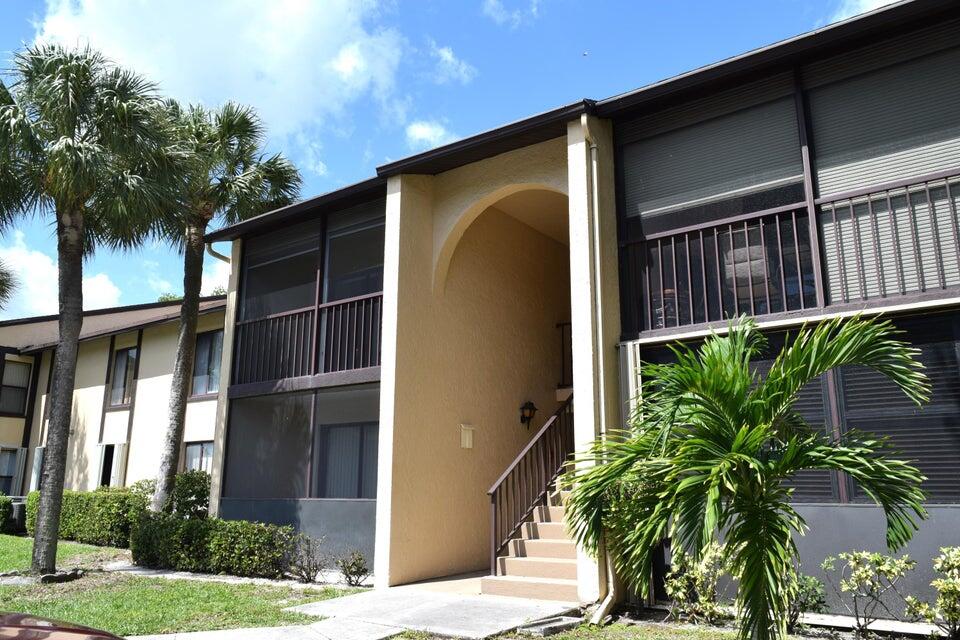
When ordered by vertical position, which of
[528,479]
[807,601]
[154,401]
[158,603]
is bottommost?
[158,603]

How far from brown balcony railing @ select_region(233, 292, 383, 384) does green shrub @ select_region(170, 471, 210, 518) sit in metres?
2.87

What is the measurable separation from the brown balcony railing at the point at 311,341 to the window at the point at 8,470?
14233 mm

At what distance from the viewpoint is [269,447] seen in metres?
12.9

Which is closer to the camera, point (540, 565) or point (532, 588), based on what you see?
point (532, 588)

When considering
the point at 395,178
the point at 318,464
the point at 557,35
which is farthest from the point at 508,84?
the point at 318,464

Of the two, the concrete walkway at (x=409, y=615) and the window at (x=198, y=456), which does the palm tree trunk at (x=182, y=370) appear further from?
the concrete walkway at (x=409, y=615)

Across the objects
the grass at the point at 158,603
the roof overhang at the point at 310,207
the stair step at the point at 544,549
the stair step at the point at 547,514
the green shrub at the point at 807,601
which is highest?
the roof overhang at the point at 310,207

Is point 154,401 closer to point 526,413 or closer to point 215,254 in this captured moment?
point 215,254

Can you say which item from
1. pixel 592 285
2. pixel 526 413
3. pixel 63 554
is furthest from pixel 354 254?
pixel 63 554

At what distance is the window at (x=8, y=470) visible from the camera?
22.9 m

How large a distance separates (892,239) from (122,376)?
1932 cm

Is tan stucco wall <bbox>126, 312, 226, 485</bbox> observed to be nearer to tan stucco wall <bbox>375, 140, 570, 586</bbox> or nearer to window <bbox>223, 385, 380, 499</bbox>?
window <bbox>223, 385, 380, 499</bbox>

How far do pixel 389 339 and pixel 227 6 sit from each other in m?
5.98

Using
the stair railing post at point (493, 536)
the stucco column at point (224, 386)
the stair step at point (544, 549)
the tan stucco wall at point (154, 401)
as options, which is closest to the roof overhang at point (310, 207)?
the stucco column at point (224, 386)
